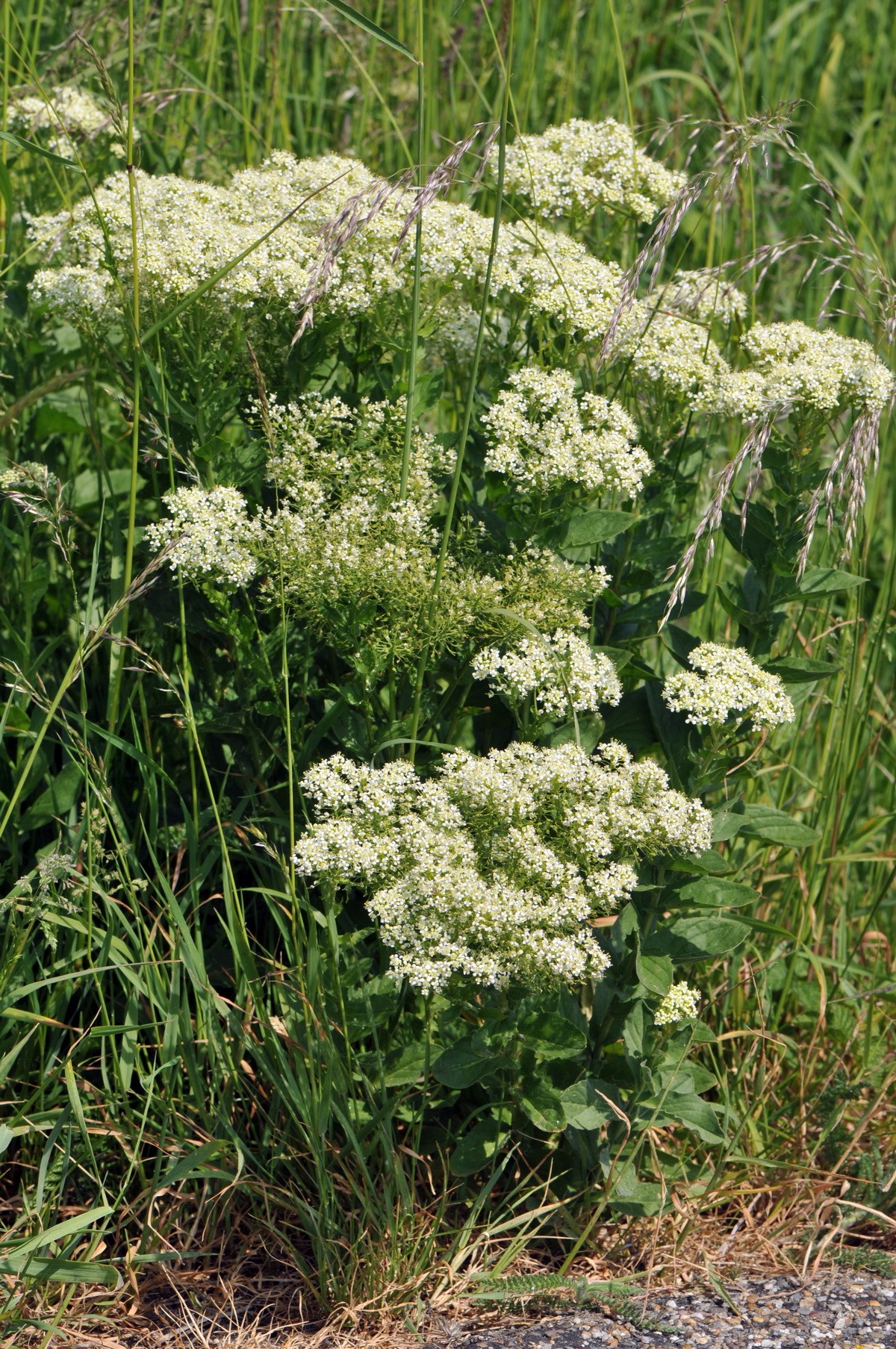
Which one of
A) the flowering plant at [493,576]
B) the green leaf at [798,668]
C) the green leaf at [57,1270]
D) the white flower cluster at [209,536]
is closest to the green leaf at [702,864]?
the flowering plant at [493,576]

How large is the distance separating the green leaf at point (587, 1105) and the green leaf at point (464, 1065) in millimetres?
151

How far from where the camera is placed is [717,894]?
219 centimetres

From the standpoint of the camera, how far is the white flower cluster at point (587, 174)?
2.43 metres

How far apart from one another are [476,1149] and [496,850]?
57cm

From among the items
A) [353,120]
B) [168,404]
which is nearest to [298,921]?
[168,404]

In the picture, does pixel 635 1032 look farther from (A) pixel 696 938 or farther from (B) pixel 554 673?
(B) pixel 554 673

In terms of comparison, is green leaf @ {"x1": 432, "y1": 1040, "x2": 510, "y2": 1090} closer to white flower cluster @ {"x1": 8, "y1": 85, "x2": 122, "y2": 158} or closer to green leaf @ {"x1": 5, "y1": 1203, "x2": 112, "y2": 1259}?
green leaf @ {"x1": 5, "y1": 1203, "x2": 112, "y2": 1259}

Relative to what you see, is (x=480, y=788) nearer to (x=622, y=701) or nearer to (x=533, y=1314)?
(x=622, y=701)

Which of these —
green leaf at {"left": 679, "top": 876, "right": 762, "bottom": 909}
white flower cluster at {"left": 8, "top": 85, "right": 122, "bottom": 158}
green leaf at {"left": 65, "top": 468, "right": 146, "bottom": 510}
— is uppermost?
white flower cluster at {"left": 8, "top": 85, "right": 122, "bottom": 158}

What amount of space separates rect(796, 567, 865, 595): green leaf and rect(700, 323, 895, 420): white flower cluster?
283 millimetres

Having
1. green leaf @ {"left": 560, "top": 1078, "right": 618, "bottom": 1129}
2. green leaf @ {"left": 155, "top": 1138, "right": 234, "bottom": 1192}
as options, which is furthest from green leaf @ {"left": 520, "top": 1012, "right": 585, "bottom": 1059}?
green leaf @ {"left": 155, "top": 1138, "right": 234, "bottom": 1192}

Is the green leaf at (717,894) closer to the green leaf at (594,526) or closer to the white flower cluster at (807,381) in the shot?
the green leaf at (594,526)

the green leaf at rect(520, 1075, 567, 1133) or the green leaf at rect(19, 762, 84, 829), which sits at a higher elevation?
the green leaf at rect(19, 762, 84, 829)

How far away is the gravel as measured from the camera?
2025 millimetres
